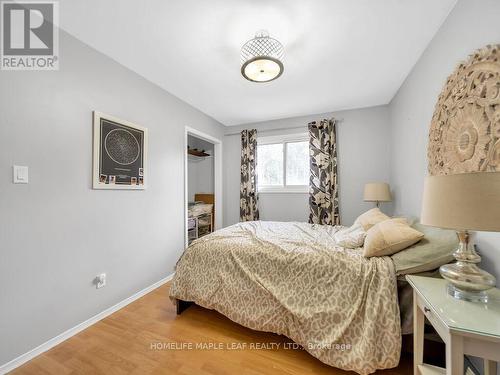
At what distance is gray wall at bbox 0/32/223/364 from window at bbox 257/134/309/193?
6.92ft

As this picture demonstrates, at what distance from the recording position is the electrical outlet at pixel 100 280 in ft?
6.24

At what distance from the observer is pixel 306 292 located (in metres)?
1.50

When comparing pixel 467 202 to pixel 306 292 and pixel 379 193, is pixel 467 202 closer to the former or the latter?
pixel 306 292

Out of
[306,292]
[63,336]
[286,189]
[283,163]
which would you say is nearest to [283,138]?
[283,163]

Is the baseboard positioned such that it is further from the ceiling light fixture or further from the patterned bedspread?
the ceiling light fixture

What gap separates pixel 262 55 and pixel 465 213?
5.63 feet

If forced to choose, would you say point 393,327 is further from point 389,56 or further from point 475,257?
point 389,56

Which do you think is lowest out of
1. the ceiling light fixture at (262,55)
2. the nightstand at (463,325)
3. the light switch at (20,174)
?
the nightstand at (463,325)

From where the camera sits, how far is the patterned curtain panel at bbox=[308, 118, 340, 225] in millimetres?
3340

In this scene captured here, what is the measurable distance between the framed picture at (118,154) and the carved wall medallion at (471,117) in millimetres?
2852

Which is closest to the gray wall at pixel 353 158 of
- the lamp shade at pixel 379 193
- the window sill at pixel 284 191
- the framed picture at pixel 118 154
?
the window sill at pixel 284 191

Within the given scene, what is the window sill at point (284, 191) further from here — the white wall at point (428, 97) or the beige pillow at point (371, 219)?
the beige pillow at point (371, 219)

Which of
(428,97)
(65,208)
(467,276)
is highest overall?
(428,97)

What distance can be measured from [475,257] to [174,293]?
218 centimetres
